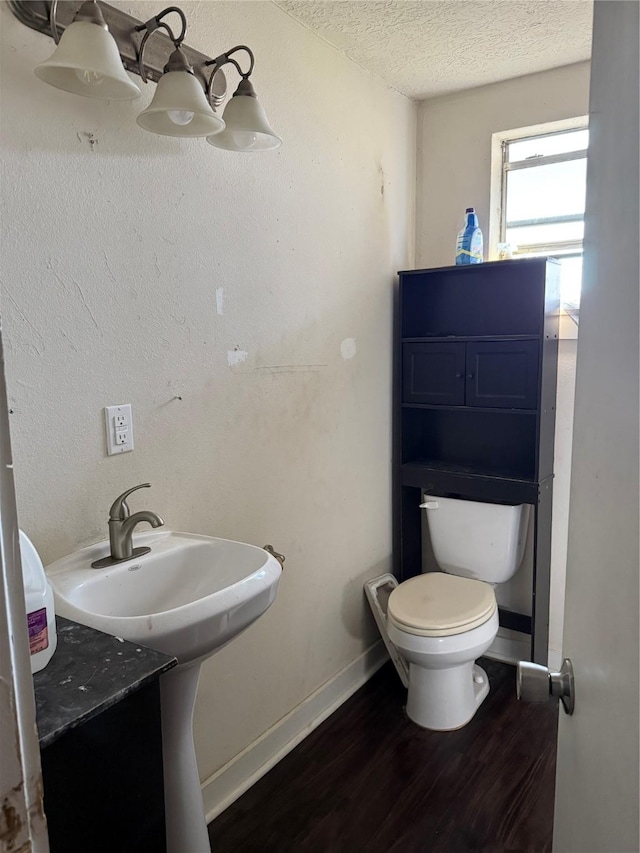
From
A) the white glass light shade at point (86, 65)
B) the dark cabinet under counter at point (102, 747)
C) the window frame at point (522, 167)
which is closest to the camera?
the dark cabinet under counter at point (102, 747)

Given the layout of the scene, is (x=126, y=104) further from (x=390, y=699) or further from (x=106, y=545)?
(x=390, y=699)

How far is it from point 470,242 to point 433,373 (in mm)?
536

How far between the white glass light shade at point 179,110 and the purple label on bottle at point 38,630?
1013mm

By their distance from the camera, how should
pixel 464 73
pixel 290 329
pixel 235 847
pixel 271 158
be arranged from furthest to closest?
pixel 464 73 < pixel 290 329 < pixel 271 158 < pixel 235 847

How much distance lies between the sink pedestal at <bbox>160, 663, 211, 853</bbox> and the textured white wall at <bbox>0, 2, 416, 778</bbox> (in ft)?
1.09

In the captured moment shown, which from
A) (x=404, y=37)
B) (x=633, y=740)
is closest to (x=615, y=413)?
(x=633, y=740)

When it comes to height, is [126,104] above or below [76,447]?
above

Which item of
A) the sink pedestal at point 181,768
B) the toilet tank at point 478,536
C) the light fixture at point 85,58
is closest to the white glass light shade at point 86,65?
the light fixture at point 85,58

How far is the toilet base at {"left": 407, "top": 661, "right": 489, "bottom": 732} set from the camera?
2.08 meters

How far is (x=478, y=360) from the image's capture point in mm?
2299

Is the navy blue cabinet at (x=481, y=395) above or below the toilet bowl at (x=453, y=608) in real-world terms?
above

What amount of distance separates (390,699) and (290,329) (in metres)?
1.48

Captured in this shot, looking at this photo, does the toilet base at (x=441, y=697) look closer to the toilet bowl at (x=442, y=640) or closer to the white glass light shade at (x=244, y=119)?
the toilet bowl at (x=442, y=640)

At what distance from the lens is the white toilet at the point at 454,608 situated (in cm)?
197
